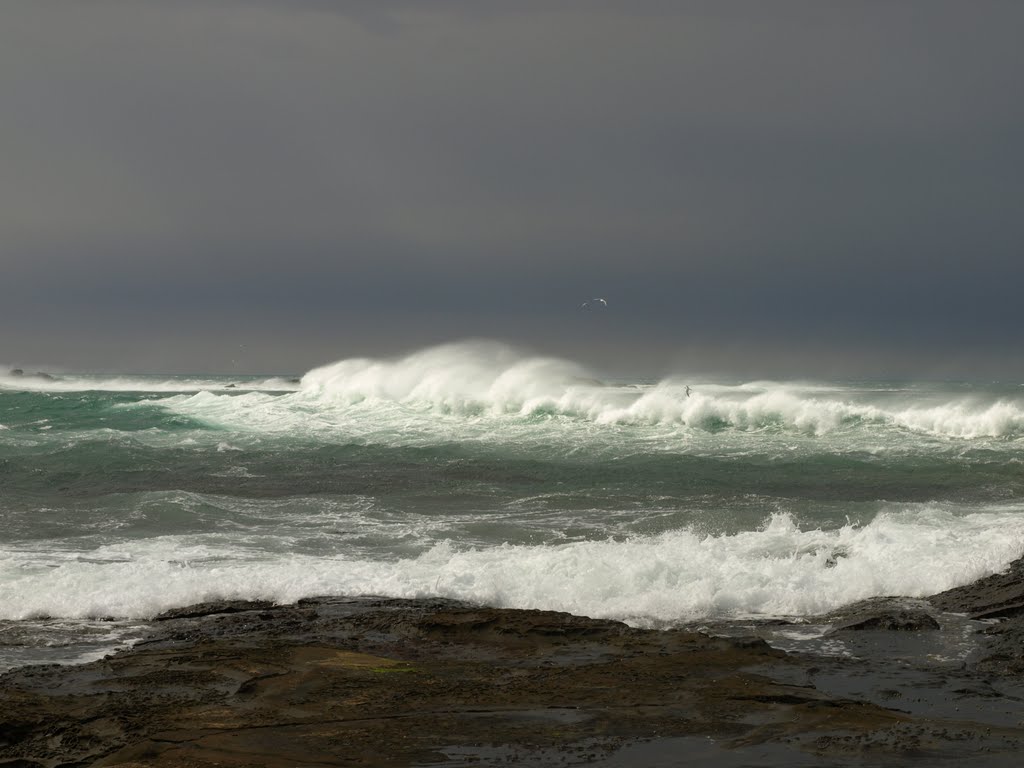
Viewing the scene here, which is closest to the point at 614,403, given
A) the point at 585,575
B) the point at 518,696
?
the point at 585,575

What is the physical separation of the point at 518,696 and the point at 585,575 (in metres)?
3.92

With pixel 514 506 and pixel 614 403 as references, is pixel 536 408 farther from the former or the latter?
pixel 514 506

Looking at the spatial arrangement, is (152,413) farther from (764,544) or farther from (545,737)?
(545,737)

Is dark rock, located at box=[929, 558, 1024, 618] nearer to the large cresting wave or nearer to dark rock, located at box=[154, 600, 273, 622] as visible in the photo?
dark rock, located at box=[154, 600, 273, 622]

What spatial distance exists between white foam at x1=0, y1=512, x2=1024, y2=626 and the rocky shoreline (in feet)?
3.50

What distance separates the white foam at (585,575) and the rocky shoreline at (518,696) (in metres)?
1.07

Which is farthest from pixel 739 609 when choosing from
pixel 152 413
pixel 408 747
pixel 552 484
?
pixel 152 413

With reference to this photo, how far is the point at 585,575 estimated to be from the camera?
10.1 meters

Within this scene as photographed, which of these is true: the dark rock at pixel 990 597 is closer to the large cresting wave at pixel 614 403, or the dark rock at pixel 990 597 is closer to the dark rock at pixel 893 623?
the dark rock at pixel 893 623

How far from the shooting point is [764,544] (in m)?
11.6

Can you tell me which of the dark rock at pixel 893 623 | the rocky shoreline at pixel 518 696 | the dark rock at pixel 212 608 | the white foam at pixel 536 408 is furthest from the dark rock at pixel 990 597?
the white foam at pixel 536 408

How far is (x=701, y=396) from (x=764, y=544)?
20.3 m

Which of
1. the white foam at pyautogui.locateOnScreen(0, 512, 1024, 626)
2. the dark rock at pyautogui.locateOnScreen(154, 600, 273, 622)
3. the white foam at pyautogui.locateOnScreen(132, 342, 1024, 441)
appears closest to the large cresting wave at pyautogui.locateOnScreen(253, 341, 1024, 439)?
the white foam at pyautogui.locateOnScreen(132, 342, 1024, 441)

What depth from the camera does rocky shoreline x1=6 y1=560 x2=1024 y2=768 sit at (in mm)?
5242
